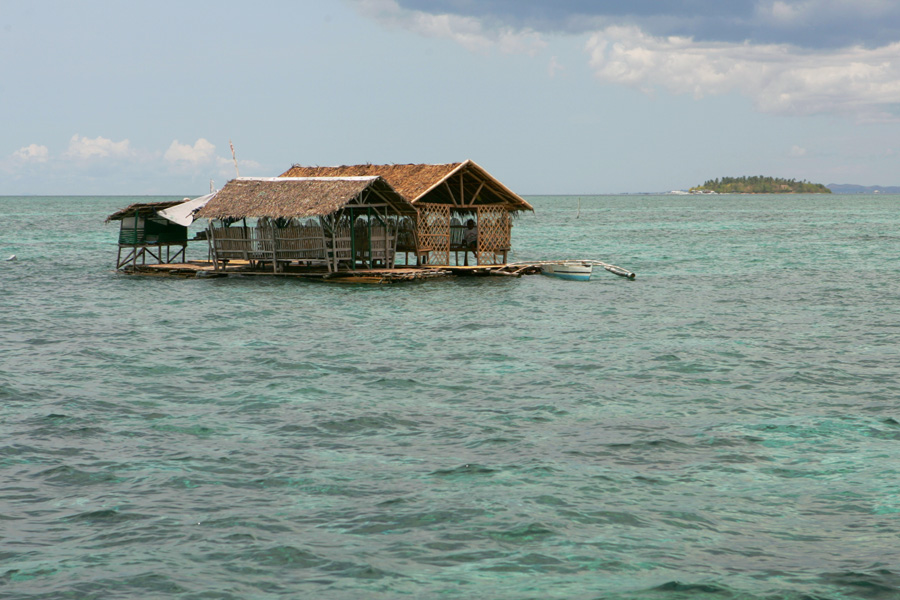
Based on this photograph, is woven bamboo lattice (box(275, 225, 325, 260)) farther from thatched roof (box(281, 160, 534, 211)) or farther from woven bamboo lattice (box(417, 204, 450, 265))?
woven bamboo lattice (box(417, 204, 450, 265))

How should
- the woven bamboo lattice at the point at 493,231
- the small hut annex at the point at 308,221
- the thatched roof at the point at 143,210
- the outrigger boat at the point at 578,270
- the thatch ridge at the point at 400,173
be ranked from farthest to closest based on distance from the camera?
the woven bamboo lattice at the point at 493,231 < the outrigger boat at the point at 578,270 < the thatched roof at the point at 143,210 < the thatch ridge at the point at 400,173 < the small hut annex at the point at 308,221

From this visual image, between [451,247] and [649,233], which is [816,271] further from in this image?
[649,233]

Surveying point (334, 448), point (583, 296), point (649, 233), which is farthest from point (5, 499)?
point (649, 233)

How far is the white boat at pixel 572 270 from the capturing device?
2966 cm

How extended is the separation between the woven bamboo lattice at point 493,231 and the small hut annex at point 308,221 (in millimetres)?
3091

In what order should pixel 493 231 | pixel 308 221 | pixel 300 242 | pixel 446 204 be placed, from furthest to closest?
1. pixel 493 231
2. pixel 446 204
3. pixel 308 221
4. pixel 300 242

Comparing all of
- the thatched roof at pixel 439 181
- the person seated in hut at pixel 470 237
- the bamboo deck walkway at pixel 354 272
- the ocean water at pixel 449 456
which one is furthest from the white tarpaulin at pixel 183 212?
the person seated in hut at pixel 470 237

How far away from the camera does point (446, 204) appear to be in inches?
1168

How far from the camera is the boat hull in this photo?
29641 millimetres

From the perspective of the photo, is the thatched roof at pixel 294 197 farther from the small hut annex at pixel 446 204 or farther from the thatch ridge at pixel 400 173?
the small hut annex at pixel 446 204

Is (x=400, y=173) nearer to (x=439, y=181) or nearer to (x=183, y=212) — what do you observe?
(x=439, y=181)

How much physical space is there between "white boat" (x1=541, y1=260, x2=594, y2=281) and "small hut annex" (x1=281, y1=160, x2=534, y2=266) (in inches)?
76.5

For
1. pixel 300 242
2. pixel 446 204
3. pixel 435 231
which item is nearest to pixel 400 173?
pixel 446 204

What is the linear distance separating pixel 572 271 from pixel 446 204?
4.89 meters
